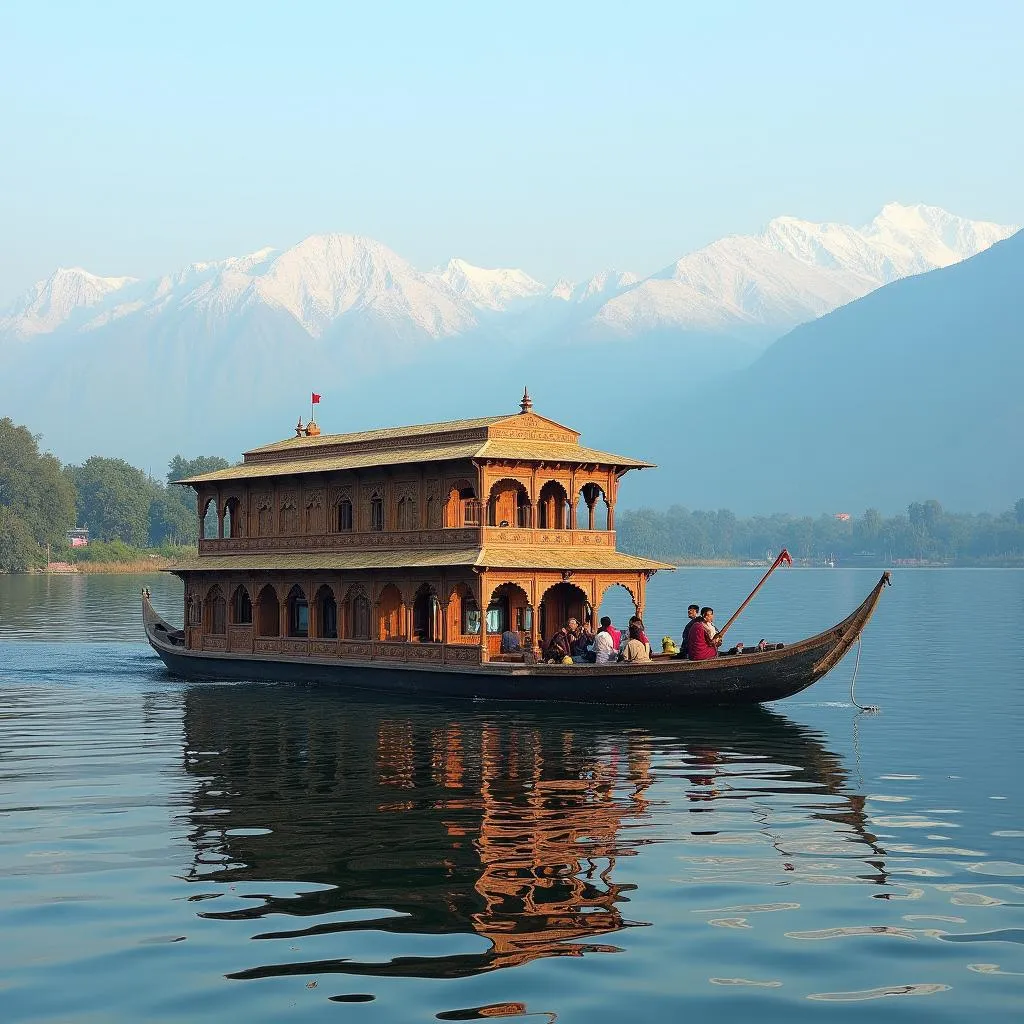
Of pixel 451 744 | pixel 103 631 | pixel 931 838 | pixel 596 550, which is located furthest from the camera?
pixel 103 631

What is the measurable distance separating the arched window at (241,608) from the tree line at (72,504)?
62011mm

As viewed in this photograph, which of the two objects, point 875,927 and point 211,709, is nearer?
point 875,927

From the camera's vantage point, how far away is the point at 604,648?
3212 centimetres

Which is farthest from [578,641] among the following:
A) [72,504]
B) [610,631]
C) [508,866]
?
[72,504]

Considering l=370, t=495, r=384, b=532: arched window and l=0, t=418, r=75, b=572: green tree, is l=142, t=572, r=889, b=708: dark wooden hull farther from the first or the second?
l=0, t=418, r=75, b=572: green tree

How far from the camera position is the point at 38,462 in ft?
479

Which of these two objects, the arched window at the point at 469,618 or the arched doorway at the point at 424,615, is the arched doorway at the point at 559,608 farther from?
the arched doorway at the point at 424,615

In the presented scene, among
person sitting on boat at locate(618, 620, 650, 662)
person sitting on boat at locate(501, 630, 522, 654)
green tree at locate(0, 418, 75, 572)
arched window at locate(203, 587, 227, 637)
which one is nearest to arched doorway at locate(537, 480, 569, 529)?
person sitting on boat at locate(501, 630, 522, 654)

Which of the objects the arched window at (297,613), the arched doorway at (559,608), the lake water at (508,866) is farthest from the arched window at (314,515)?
the lake water at (508,866)

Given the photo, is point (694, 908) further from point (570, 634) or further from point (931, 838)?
point (570, 634)

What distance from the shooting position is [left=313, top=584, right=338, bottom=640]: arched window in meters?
38.8

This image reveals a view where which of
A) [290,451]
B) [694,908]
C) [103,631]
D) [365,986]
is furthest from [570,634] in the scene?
[103,631]

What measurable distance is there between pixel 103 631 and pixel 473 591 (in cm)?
3082

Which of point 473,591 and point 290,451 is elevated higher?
point 290,451
